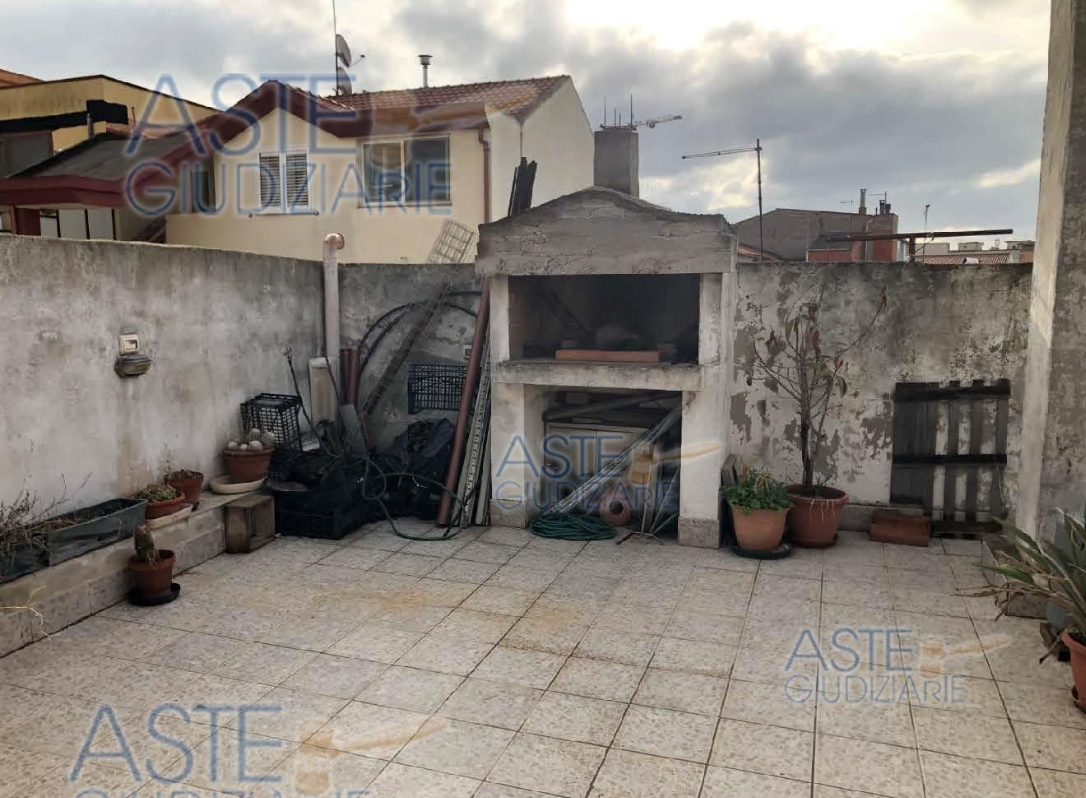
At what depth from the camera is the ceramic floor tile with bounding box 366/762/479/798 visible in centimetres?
371

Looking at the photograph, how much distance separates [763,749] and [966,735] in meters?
1.08

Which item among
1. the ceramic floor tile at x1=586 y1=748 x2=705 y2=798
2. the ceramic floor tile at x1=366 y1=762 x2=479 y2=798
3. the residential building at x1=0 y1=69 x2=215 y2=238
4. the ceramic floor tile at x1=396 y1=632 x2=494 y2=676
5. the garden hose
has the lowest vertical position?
the ceramic floor tile at x1=586 y1=748 x2=705 y2=798

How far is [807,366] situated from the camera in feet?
25.1

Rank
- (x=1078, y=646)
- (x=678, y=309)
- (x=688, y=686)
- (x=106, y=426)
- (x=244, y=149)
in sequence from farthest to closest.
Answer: (x=244, y=149)
(x=678, y=309)
(x=106, y=426)
(x=688, y=686)
(x=1078, y=646)

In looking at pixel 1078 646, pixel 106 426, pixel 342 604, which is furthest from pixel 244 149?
pixel 1078 646

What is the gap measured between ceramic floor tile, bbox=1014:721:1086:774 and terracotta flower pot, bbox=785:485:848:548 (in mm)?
2962

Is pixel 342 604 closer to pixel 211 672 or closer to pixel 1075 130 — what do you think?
pixel 211 672

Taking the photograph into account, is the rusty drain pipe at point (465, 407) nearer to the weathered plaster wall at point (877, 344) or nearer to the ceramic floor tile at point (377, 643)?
the ceramic floor tile at point (377, 643)

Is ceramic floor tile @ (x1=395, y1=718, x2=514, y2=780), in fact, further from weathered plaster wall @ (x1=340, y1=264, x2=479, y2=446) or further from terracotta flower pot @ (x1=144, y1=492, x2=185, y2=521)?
weathered plaster wall @ (x1=340, y1=264, x2=479, y2=446)

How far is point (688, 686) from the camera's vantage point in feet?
15.6

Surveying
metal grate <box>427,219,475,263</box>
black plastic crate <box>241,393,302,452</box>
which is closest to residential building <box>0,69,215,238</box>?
metal grate <box>427,219,475,263</box>

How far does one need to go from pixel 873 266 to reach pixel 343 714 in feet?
19.6

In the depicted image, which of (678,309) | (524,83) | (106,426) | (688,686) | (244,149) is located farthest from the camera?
(524,83)

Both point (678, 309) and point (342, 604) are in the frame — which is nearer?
point (342, 604)
